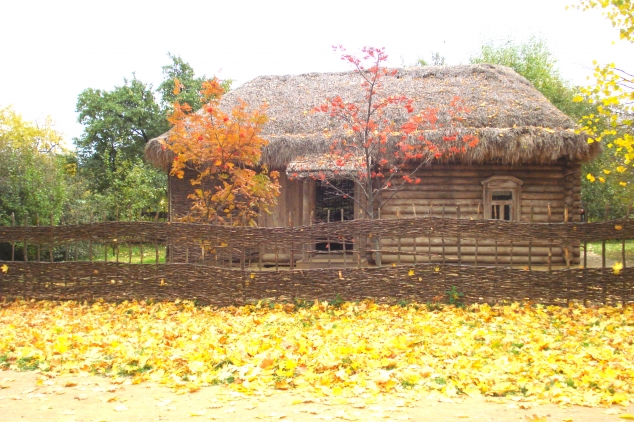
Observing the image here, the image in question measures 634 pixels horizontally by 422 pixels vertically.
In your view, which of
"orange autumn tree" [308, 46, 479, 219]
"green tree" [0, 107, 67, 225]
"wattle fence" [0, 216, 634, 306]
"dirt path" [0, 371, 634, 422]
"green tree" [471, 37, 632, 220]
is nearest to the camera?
"dirt path" [0, 371, 634, 422]

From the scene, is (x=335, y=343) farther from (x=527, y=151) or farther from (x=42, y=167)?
(x=42, y=167)

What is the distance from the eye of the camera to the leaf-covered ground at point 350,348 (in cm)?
524

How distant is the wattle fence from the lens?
916cm

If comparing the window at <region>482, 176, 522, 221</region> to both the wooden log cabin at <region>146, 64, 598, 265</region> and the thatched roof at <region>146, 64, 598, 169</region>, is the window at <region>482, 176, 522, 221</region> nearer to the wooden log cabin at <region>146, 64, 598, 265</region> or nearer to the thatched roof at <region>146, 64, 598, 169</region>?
the wooden log cabin at <region>146, 64, 598, 265</region>

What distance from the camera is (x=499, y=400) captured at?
481 cm

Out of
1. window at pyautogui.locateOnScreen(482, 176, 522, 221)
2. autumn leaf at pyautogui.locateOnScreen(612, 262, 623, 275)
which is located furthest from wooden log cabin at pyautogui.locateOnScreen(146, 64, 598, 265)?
autumn leaf at pyautogui.locateOnScreen(612, 262, 623, 275)

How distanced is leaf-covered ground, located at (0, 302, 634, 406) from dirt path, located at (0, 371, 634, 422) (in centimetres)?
19

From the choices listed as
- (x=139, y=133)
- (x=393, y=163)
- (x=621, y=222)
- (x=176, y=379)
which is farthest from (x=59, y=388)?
(x=139, y=133)

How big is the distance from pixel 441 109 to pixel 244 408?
1352 cm

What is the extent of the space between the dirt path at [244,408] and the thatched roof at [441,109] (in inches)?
426

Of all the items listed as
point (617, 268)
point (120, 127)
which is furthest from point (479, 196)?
point (120, 127)

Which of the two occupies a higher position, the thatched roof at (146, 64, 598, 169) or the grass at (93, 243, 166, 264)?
the thatched roof at (146, 64, 598, 169)

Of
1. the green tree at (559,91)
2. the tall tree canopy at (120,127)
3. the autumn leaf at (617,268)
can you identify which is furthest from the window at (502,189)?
the tall tree canopy at (120,127)

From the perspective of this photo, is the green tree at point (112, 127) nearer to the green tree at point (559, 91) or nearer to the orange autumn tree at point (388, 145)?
the orange autumn tree at point (388, 145)
